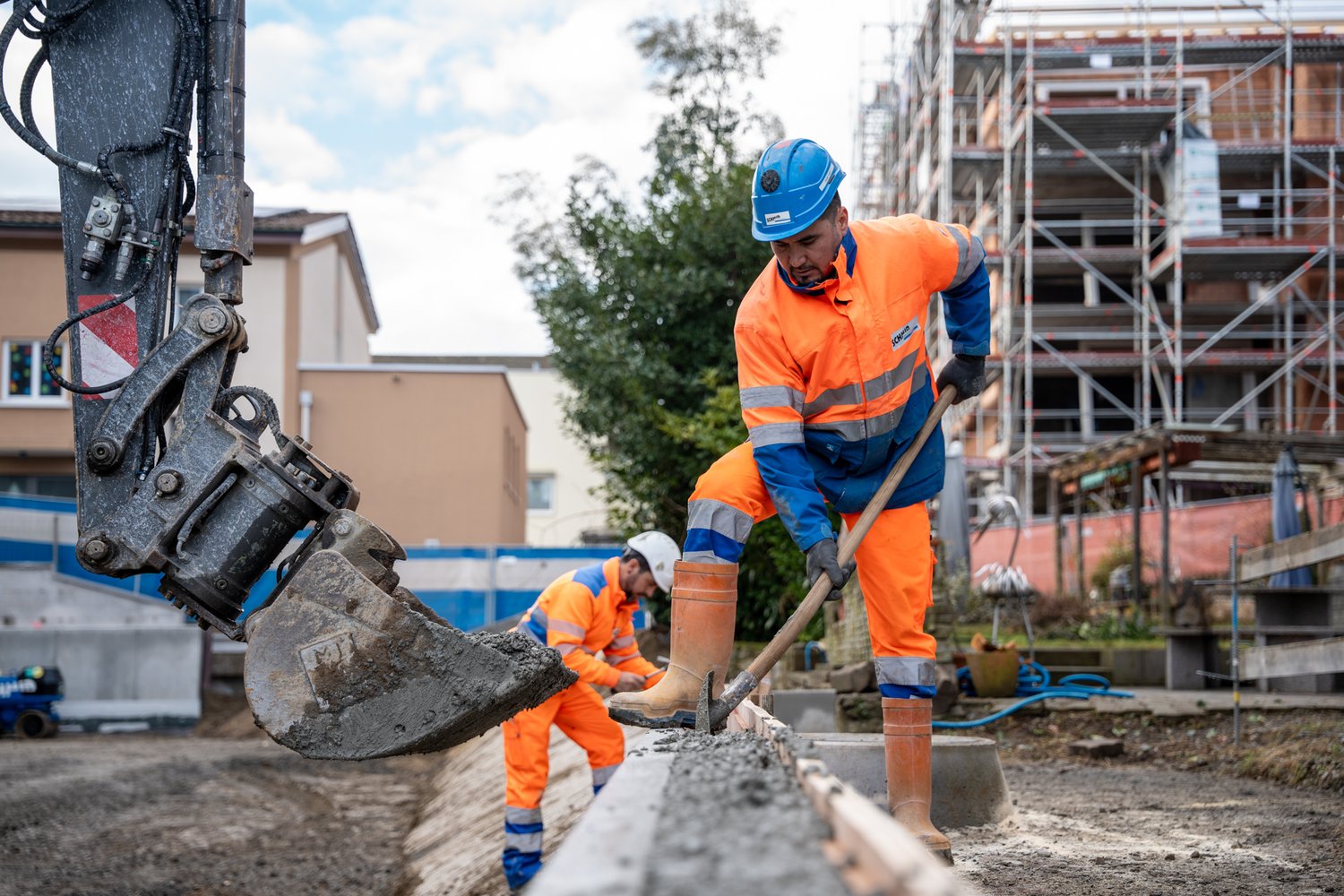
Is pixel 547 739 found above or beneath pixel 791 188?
beneath

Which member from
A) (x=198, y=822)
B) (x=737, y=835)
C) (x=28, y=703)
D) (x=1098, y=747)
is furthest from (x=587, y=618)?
(x=28, y=703)

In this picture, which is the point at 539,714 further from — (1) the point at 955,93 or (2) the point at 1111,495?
(1) the point at 955,93

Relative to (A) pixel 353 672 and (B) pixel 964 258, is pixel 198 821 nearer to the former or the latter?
(A) pixel 353 672

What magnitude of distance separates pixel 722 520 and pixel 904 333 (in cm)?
85

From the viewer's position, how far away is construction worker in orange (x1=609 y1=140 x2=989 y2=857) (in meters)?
3.89

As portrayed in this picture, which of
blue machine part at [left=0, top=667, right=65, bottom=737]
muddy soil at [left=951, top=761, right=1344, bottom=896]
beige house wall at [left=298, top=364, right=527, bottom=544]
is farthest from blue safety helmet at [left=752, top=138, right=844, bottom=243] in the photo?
beige house wall at [left=298, top=364, right=527, bottom=544]

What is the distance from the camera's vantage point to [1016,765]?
809 centimetres

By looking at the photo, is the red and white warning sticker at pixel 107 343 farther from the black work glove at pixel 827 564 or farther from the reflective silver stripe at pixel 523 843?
the reflective silver stripe at pixel 523 843

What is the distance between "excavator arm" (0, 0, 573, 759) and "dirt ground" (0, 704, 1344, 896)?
1.81 metres

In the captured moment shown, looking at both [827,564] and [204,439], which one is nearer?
[827,564]

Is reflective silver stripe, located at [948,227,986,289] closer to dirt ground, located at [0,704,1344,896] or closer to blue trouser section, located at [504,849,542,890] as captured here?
dirt ground, located at [0,704,1344,896]

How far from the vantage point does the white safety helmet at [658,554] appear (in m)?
6.42

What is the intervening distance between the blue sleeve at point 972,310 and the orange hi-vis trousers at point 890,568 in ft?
2.24

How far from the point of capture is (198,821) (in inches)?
391
